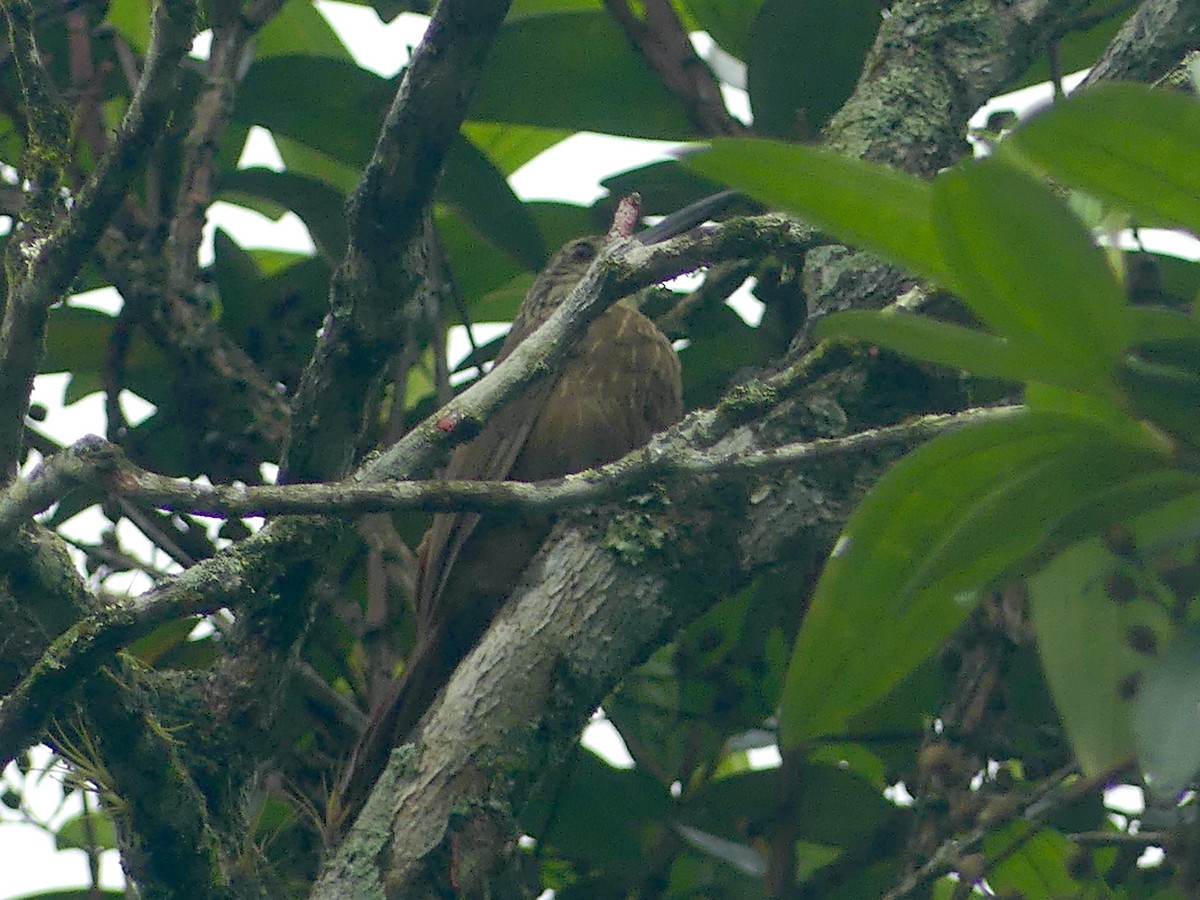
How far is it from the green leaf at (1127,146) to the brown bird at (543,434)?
1918 millimetres

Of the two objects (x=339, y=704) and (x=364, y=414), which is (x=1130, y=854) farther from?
(x=339, y=704)

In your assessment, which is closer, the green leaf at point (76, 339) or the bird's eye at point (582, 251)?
the green leaf at point (76, 339)

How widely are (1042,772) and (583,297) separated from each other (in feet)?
3.22

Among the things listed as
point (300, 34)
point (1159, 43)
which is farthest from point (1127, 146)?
point (300, 34)

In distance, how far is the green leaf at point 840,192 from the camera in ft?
2.83

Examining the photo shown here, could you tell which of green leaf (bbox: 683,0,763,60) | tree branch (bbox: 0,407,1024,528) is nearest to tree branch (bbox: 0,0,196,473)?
tree branch (bbox: 0,407,1024,528)

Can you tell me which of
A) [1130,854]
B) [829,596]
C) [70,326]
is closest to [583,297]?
[829,596]

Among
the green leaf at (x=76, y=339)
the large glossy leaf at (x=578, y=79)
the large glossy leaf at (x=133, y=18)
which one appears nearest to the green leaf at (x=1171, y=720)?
the large glossy leaf at (x=578, y=79)

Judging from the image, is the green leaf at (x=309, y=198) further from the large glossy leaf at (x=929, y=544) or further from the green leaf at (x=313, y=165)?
the large glossy leaf at (x=929, y=544)

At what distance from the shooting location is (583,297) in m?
1.67

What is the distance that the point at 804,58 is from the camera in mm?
2859

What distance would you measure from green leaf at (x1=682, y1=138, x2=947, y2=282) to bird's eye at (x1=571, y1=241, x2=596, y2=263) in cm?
229

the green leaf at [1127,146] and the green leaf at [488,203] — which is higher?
the green leaf at [488,203]

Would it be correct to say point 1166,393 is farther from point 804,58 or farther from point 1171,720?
point 804,58
